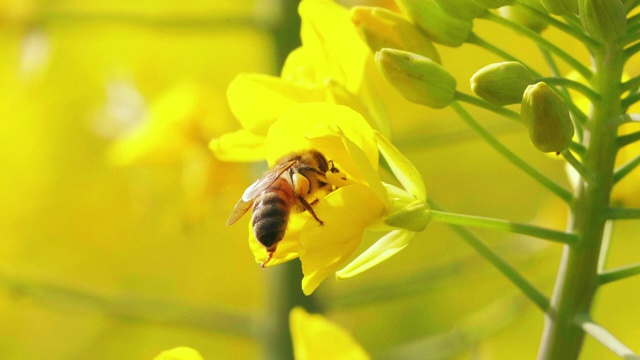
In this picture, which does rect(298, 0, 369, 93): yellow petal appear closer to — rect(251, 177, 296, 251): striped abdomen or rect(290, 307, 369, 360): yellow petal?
rect(251, 177, 296, 251): striped abdomen

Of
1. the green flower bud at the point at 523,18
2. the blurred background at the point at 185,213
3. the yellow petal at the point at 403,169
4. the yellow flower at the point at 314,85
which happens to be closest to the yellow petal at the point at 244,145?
the yellow flower at the point at 314,85

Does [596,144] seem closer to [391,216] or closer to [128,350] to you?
[391,216]

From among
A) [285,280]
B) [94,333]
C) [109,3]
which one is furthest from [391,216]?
[109,3]

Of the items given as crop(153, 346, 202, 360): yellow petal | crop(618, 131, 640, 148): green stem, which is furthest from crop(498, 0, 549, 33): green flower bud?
crop(153, 346, 202, 360): yellow petal

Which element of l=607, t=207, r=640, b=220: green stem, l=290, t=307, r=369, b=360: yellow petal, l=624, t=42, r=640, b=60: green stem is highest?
l=624, t=42, r=640, b=60: green stem

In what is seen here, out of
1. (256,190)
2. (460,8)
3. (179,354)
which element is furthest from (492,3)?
(179,354)

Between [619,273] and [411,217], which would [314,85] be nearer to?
[411,217]
